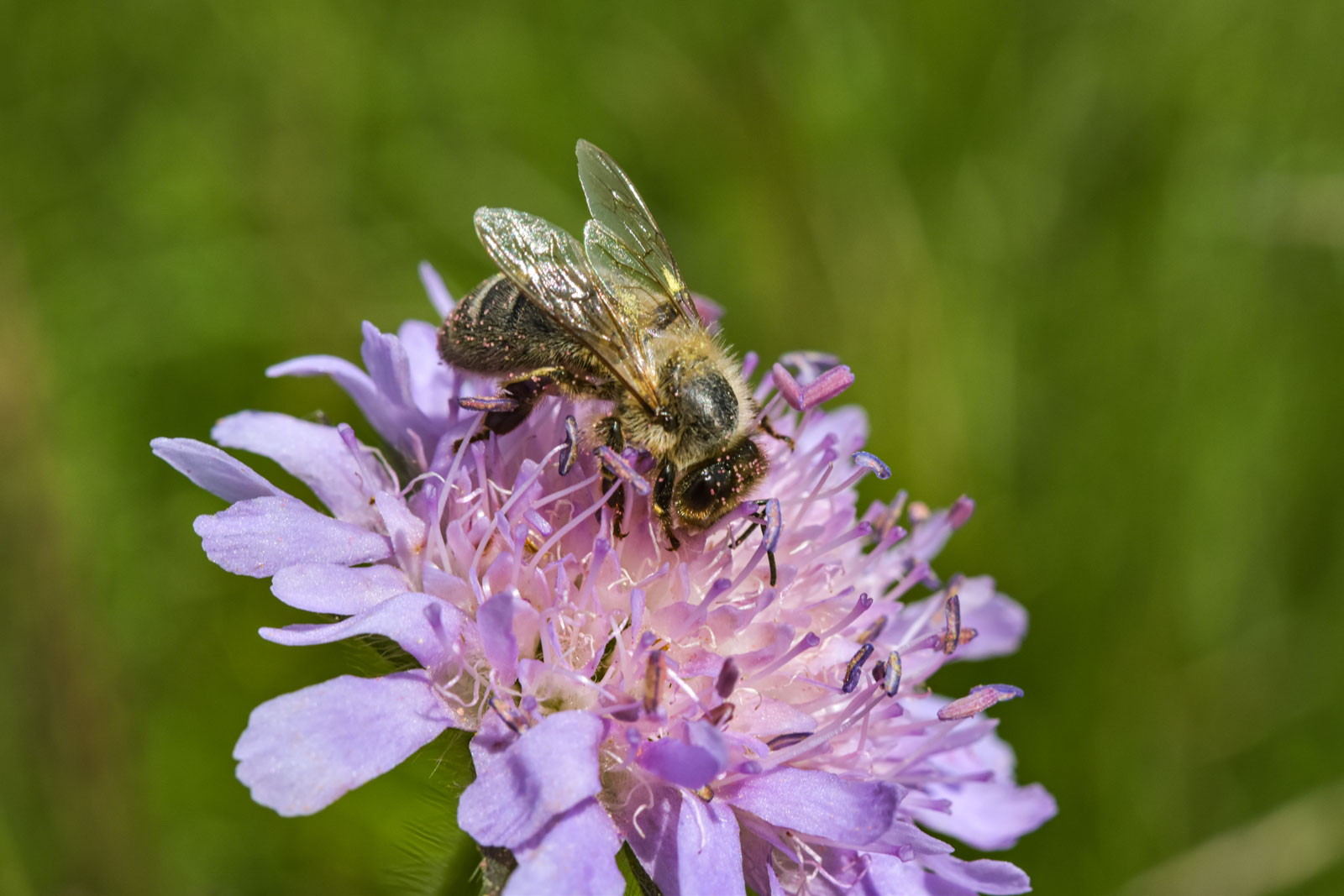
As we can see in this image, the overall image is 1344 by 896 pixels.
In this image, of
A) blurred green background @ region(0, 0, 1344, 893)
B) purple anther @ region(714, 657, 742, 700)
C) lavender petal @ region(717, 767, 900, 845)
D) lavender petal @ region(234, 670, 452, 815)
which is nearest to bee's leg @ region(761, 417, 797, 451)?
purple anther @ region(714, 657, 742, 700)

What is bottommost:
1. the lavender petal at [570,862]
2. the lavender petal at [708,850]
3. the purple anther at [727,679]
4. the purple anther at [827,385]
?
the lavender petal at [570,862]

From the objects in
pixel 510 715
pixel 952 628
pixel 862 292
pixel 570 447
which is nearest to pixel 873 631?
pixel 952 628

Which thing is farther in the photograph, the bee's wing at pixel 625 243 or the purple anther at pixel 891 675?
the bee's wing at pixel 625 243

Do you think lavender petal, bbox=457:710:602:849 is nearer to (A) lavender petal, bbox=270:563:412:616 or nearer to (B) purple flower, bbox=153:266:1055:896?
(B) purple flower, bbox=153:266:1055:896

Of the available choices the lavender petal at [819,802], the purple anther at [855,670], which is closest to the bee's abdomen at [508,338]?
the purple anther at [855,670]

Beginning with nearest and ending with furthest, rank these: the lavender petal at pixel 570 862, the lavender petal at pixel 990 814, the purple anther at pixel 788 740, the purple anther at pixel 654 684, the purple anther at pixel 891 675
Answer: the lavender petal at pixel 570 862 → the purple anther at pixel 654 684 → the purple anther at pixel 788 740 → the purple anther at pixel 891 675 → the lavender petal at pixel 990 814

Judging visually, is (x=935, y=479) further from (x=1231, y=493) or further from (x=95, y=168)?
(x=95, y=168)

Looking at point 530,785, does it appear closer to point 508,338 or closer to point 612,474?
point 612,474

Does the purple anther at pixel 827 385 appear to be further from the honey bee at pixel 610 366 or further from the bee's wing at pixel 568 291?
the bee's wing at pixel 568 291
